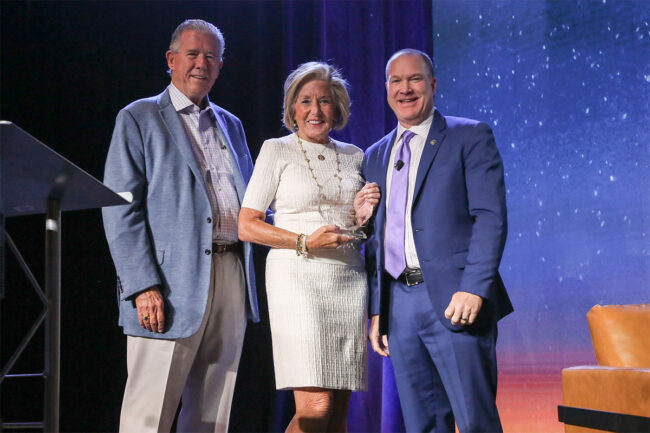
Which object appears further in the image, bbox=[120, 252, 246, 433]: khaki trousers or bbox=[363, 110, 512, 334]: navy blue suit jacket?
bbox=[120, 252, 246, 433]: khaki trousers

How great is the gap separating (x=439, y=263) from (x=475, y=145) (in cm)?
41

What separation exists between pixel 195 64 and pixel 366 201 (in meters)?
0.89

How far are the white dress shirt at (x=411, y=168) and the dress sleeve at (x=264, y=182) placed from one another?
40 cm

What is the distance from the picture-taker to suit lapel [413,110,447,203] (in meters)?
2.36

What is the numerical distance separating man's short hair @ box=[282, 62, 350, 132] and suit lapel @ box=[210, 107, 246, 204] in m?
0.26

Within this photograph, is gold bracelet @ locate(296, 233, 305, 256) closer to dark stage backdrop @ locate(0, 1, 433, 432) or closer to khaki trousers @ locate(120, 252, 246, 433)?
khaki trousers @ locate(120, 252, 246, 433)

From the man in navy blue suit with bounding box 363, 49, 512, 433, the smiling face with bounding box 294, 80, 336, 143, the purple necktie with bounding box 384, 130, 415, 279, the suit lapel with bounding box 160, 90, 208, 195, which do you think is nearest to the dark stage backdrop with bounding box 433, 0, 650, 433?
the man in navy blue suit with bounding box 363, 49, 512, 433

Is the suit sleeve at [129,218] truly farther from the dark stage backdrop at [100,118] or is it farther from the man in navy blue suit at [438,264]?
the dark stage backdrop at [100,118]

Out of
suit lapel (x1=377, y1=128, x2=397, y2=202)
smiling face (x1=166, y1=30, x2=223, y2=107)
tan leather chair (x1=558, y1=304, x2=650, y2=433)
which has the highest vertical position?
smiling face (x1=166, y1=30, x2=223, y2=107)

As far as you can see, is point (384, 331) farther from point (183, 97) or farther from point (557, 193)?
point (557, 193)

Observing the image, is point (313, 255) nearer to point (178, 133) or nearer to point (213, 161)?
point (213, 161)

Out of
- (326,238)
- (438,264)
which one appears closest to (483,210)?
(438,264)

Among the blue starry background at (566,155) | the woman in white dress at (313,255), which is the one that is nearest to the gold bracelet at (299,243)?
the woman in white dress at (313,255)

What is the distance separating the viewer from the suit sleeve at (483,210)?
2.20m
